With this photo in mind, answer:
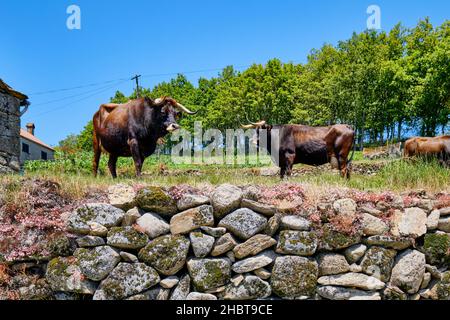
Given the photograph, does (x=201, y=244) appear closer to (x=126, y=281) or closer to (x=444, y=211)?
(x=126, y=281)

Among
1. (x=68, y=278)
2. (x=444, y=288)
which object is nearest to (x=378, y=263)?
(x=444, y=288)

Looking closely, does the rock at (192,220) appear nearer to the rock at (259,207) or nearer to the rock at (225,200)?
the rock at (225,200)

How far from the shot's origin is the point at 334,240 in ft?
18.4

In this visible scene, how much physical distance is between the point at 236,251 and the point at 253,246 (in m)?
0.24

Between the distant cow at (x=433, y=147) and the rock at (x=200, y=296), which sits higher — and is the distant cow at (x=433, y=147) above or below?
above

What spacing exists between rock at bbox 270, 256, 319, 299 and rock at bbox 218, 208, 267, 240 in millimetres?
518

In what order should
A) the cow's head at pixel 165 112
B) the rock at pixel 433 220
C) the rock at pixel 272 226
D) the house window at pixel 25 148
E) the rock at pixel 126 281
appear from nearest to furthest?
the rock at pixel 126 281, the rock at pixel 272 226, the rock at pixel 433 220, the cow's head at pixel 165 112, the house window at pixel 25 148

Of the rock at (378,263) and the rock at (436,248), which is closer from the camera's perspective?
the rock at (378,263)

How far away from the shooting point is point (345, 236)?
18.4 feet

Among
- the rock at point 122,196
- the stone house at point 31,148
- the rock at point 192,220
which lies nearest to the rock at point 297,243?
the rock at point 192,220

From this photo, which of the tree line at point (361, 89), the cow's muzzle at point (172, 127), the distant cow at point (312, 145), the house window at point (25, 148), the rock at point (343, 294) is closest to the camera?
the rock at point (343, 294)

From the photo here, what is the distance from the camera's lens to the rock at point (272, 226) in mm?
5629

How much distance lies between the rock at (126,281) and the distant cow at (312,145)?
4544mm
